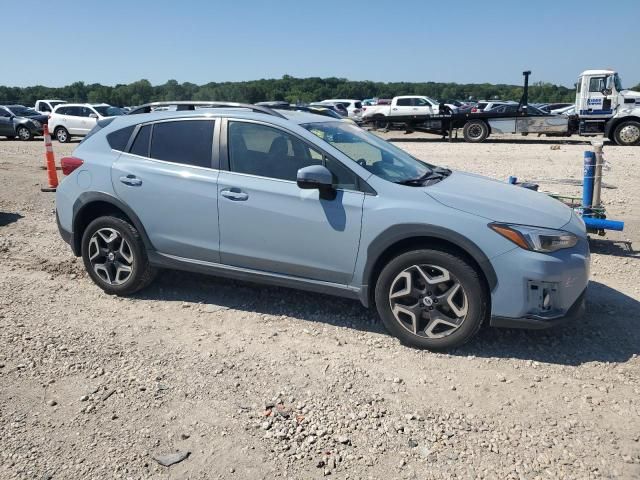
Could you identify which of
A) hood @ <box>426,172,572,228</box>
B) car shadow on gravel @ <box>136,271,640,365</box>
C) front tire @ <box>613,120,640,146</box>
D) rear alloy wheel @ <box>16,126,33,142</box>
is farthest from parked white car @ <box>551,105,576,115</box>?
rear alloy wheel @ <box>16,126,33,142</box>

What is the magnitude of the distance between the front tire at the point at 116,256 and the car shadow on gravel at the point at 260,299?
0.69 feet

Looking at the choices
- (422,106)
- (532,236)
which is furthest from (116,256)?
(422,106)

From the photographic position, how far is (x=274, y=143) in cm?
448

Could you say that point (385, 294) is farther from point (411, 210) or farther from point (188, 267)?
point (188, 267)

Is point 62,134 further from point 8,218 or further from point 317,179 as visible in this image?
point 317,179

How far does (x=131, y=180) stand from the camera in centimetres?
485

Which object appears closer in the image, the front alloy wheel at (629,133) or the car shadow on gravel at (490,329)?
the car shadow on gravel at (490,329)

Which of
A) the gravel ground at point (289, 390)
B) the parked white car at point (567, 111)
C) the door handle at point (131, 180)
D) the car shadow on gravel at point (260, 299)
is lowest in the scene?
the gravel ground at point (289, 390)

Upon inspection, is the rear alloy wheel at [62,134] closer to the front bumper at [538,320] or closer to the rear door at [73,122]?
the rear door at [73,122]

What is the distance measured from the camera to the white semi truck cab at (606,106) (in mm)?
20203

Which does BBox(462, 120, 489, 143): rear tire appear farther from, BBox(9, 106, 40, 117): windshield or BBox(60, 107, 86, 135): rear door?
BBox(9, 106, 40, 117): windshield

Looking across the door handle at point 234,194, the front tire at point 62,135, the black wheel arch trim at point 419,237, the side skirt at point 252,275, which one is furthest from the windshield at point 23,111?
the black wheel arch trim at point 419,237

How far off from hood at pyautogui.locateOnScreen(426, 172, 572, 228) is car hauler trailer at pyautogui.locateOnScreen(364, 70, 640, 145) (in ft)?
60.8

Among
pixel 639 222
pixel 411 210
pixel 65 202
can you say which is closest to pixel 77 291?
pixel 65 202
